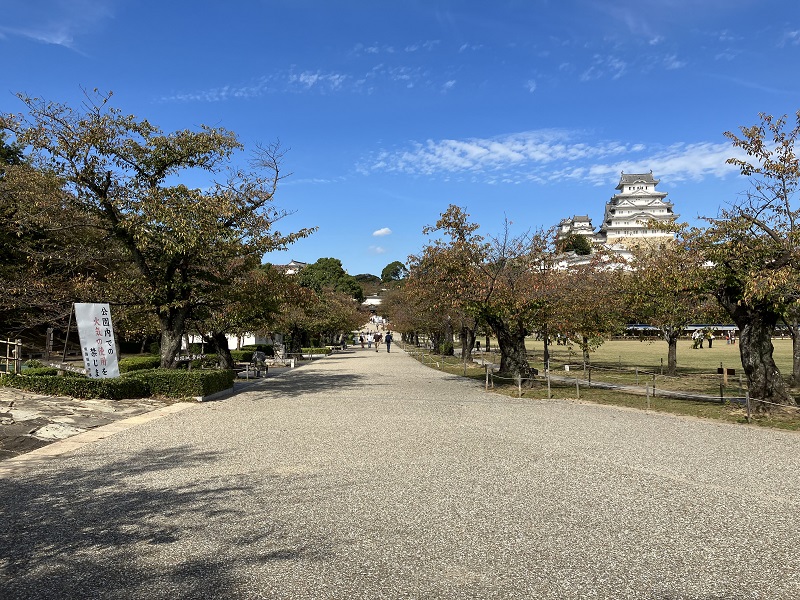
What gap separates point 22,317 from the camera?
22.5 meters

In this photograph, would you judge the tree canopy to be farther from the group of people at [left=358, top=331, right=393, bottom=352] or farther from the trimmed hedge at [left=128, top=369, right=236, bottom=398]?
the trimmed hedge at [left=128, top=369, right=236, bottom=398]

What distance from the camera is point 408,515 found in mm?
5586

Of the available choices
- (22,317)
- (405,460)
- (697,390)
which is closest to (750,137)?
(697,390)

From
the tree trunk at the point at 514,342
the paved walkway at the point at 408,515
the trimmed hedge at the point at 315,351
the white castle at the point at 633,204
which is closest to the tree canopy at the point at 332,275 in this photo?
the trimmed hedge at the point at 315,351

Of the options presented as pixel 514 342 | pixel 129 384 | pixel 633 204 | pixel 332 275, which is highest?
pixel 633 204

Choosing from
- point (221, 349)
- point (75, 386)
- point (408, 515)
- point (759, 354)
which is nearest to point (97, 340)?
point (75, 386)

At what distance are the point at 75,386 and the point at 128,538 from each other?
1025 cm

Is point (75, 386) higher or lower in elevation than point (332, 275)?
lower

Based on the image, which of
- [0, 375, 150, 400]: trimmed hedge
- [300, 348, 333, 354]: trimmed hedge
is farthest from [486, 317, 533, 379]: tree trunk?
[300, 348, 333, 354]: trimmed hedge

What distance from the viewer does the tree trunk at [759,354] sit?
12391mm

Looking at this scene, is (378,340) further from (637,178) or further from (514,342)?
(637,178)

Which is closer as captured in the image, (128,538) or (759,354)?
(128,538)

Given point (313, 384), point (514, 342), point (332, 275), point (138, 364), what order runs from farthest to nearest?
point (332, 275) < point (138, 364) < point (313, 384) < point (514, 342)

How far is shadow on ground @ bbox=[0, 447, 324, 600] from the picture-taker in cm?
399
